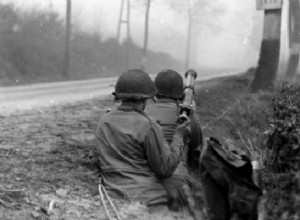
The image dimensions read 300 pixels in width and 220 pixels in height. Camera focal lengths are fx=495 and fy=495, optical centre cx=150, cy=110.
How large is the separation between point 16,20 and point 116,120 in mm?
22055

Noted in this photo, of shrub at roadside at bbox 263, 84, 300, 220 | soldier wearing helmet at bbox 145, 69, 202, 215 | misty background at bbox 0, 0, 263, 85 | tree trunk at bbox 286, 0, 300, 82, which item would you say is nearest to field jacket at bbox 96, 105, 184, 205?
soldier wearing helmet at bbox 145, 69, 202, 215

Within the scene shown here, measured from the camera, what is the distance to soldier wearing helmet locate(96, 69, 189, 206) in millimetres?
4262

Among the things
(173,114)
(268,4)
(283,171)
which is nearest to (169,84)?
(173,114)

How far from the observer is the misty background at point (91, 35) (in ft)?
76.1

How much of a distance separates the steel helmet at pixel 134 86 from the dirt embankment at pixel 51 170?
86cm

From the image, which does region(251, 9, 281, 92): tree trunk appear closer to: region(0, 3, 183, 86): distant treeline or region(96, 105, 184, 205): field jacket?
region(96, 105, 184, 205): field jacket

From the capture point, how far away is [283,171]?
317 centimetres

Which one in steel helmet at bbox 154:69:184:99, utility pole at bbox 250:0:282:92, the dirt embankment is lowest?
the dirt embankment

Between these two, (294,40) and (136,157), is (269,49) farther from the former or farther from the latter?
(136,157)

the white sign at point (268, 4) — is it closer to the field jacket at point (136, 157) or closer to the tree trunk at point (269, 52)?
the tree trunk at point (269, 52)

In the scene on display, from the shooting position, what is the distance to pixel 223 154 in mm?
3613

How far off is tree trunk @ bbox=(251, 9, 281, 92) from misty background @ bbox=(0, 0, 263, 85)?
1067cm

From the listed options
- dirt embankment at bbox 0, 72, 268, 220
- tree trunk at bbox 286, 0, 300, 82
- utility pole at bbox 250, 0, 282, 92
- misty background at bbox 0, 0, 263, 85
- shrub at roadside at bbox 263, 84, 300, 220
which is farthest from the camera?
misty background at bbox 0, 0, 263, 85

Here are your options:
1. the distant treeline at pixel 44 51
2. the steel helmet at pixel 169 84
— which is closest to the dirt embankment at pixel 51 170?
the steel helmet at pixel 169 84
